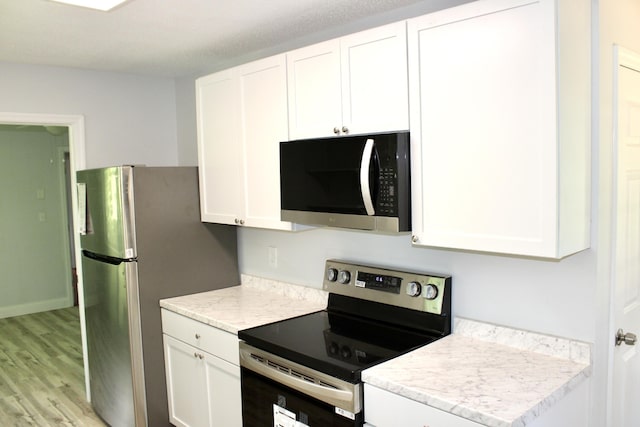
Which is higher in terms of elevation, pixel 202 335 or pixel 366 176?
pixel 366 176

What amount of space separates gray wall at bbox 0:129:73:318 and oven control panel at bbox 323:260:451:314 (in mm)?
4868

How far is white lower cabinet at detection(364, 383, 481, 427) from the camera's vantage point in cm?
165

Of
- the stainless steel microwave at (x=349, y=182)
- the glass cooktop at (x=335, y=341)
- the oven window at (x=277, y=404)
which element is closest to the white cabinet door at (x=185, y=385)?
the oven window at (x=277, y=404)

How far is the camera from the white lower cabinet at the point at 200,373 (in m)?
2.62

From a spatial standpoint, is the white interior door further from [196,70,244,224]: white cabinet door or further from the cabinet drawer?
[196,70,244,224]: white cabinet door

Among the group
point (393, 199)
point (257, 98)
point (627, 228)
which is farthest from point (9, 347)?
point (627, 228)

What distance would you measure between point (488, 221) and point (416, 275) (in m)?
0.61

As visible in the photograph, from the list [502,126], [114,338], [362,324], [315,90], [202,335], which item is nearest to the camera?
[502,126]

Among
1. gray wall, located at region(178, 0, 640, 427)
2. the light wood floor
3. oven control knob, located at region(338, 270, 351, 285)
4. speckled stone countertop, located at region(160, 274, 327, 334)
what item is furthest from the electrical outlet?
the light wood floor

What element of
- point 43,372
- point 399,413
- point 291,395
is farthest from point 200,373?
point 43,372

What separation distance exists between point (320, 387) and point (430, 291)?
64cm

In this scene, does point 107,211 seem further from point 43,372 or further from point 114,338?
point 43,372

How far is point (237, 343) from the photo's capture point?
2527mm

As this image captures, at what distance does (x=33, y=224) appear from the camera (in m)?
6.22
